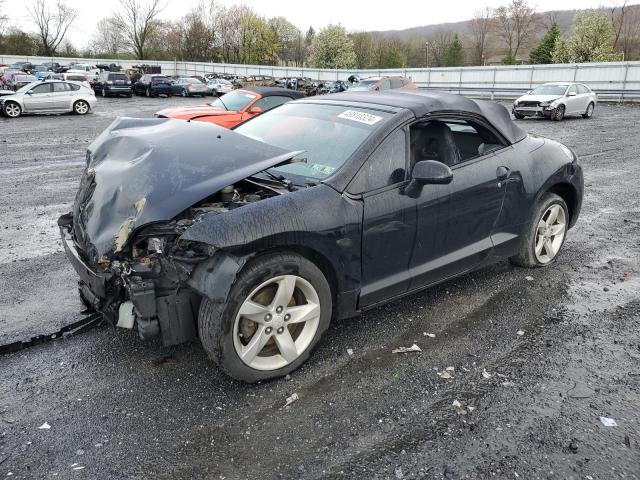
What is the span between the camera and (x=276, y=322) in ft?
10.4

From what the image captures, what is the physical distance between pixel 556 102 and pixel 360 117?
19.0 metres

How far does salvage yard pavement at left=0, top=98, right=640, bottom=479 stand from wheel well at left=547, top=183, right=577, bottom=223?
686mm

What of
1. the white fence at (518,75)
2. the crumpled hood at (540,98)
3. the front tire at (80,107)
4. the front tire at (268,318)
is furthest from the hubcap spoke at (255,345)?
the white fence at (518,75)

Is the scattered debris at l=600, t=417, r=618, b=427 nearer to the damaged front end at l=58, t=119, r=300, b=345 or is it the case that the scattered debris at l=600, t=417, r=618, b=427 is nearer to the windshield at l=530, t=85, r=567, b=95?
the damaged front end at l=58, t=119, r=300, b=345

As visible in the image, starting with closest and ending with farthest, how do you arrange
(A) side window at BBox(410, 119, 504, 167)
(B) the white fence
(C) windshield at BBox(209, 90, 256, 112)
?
(A) side window at BBox(410, 119, 504, 167)
(C) windshield at BBox(209, 90, 256, 112)
(B) the white fence

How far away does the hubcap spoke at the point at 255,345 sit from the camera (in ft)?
10.1

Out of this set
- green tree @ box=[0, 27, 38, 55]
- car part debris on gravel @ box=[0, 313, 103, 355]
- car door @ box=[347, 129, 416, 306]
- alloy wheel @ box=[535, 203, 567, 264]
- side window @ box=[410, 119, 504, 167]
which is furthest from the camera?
green tree @ box=[0, 27, 38, 55]

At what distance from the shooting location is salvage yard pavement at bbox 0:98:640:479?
8.48ft

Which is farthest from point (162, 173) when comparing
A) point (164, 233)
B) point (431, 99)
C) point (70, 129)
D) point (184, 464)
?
point (70, 129)

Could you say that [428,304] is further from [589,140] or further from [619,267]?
[589,140]

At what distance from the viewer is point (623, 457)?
2633 mm

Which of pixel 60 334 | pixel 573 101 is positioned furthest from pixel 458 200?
pixel 573 101

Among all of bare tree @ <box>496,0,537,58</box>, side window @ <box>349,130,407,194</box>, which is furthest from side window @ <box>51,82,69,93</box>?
bare tree @ <box>496,0,537,58</box>

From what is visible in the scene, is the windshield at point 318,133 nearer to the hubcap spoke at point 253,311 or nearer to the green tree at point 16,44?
the hubcap spoke at point 253,311
